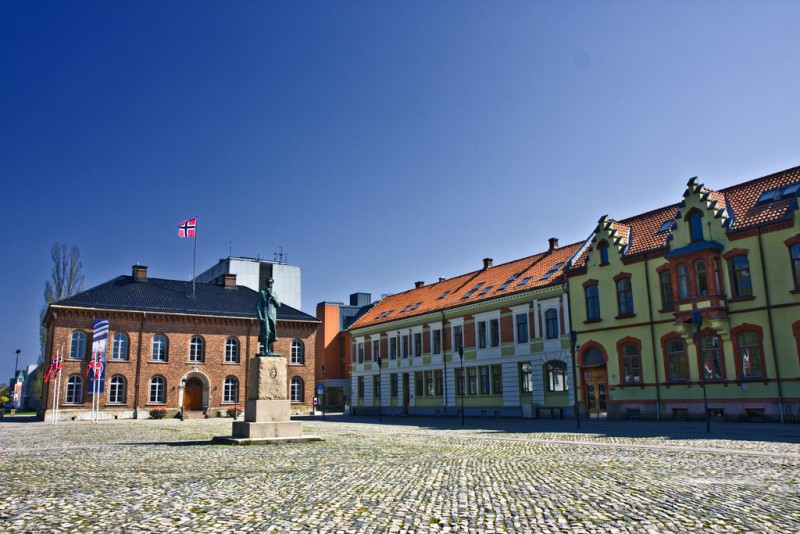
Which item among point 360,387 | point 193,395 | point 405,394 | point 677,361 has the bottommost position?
point 405,394

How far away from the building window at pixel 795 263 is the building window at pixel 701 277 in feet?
12.1

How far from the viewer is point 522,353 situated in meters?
39.8

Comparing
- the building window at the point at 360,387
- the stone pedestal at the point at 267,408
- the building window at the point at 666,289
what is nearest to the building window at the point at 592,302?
the building window at the point at 666,289

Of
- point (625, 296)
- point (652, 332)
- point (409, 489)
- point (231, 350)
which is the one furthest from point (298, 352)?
point (409, 489)

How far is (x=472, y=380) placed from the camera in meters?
43.8

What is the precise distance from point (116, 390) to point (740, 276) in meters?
43.8

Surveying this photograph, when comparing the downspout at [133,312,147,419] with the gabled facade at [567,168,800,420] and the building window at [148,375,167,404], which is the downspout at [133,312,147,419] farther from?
the gabled facade at [567,168,800,420]

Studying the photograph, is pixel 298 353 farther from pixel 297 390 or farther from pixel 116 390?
pixel 116 390

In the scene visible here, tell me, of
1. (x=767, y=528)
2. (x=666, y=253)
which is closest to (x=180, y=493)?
(x=767, y=528)

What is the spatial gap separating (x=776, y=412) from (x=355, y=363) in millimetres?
36173

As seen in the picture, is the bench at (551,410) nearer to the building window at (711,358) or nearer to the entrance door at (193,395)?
the building window at (711,358)

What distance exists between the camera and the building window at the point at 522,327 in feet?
131

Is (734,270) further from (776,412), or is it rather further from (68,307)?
(68,307)

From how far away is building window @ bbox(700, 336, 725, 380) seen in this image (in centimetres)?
3003
